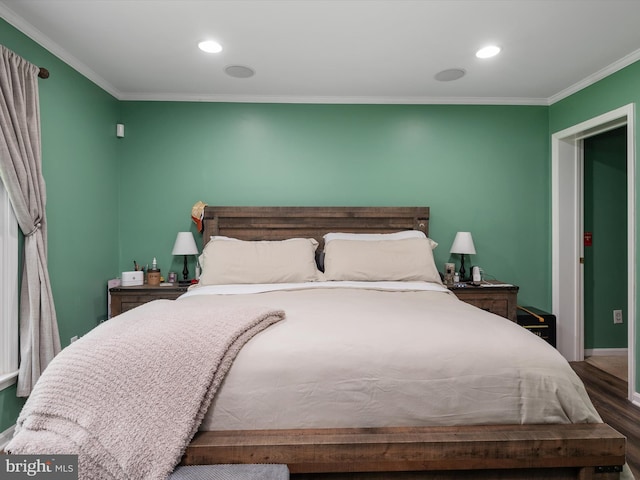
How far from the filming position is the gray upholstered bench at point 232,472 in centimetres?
117

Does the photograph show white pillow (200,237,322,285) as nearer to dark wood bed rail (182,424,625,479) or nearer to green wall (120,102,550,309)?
green wall (120,102,550,309)

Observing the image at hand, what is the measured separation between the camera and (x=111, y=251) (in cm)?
332

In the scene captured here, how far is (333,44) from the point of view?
247cm

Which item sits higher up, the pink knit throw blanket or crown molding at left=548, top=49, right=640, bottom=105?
crown molding at left=548, top=49, right=640, bottom=105

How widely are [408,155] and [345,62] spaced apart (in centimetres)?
119

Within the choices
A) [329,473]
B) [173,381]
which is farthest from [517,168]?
[173,381]

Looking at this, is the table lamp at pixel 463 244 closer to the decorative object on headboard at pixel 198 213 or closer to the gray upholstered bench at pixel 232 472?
the decorative object on headboard at pixel 198 213

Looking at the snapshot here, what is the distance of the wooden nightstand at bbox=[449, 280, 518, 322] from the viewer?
10.1 feet

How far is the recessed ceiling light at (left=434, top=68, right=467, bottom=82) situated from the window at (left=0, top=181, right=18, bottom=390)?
3.20m

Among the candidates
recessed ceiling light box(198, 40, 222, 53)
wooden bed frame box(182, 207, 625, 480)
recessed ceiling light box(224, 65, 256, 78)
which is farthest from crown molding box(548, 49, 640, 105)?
recessed ceiling light box(198, 40, 222, 53)

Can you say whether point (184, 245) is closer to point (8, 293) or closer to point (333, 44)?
point (8, 293)

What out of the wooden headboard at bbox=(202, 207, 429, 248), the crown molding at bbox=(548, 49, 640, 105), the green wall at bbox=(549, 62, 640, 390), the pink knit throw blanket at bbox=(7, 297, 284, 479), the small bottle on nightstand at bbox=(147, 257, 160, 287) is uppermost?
the crown molding at bbox=(548, 49, 640, 105)

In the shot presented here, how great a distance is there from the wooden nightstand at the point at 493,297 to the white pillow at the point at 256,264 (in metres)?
1.31

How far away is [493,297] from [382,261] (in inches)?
43.7
